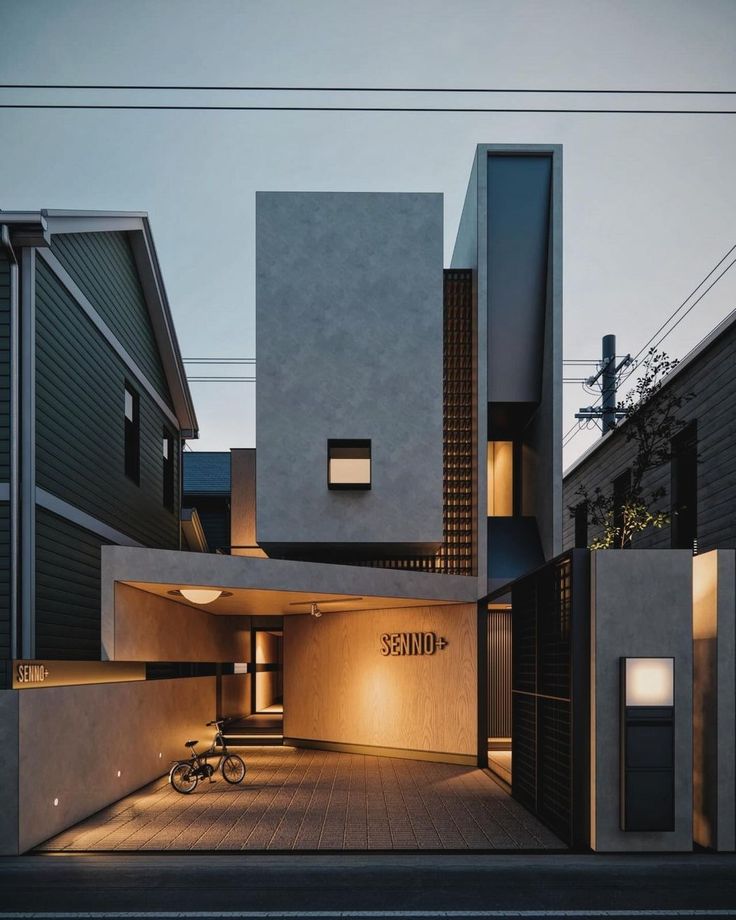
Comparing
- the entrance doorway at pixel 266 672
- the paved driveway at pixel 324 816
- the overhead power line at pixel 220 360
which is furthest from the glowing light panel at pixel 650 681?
the overhead power line at pixel 220 360

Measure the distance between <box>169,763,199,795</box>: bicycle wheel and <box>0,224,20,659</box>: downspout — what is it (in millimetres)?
3273

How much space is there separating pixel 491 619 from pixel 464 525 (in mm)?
2019

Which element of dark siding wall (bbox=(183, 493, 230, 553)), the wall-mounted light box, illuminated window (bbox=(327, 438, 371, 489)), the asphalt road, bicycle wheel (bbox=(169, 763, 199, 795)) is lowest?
bicycle wheel (bbox=(169, 763, 199, 795))

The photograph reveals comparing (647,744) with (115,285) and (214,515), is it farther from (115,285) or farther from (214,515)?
(214,515)

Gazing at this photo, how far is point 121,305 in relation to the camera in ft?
55.7

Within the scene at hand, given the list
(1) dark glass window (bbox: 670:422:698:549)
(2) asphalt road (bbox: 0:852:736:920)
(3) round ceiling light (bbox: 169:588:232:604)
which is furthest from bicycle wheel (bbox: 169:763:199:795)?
(1) dark glass window (bbox: 670:422:698:549)

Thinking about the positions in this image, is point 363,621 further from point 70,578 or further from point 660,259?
point 660,259

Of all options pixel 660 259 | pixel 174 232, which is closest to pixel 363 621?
pixel 660 259

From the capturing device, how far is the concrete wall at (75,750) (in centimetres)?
958

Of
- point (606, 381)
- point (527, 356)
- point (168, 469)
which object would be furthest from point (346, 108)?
point (606, 381)

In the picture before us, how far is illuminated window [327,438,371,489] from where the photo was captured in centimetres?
1705

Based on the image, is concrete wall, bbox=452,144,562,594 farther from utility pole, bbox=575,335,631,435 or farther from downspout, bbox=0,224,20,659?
utility pole, bbox=575,335,631,435

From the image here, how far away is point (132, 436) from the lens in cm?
1800

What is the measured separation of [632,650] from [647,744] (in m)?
1.02
